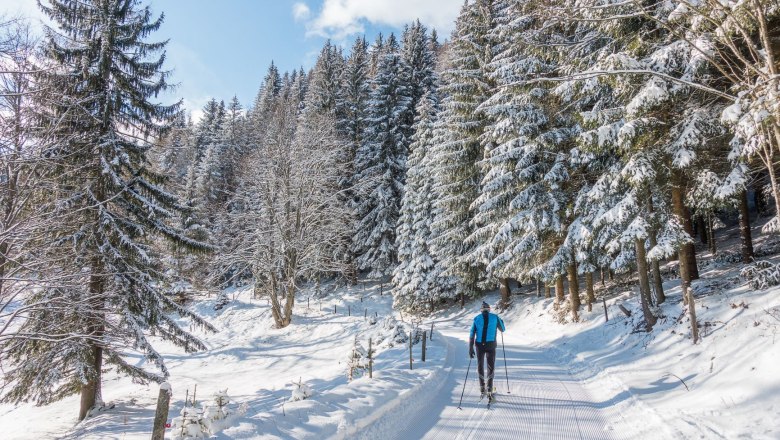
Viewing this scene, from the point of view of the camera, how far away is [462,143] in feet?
74.9

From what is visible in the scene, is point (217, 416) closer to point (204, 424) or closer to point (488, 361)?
point (204, 424)

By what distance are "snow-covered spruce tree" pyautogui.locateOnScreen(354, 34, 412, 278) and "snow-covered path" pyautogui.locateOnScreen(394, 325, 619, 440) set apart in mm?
20104

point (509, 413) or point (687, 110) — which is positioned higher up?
point (687, 110)

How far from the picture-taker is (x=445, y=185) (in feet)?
77.5

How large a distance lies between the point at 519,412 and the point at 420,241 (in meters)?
18.7

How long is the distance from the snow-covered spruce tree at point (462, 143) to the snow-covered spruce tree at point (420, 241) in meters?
0.93

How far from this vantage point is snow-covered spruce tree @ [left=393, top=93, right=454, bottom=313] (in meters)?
25.0

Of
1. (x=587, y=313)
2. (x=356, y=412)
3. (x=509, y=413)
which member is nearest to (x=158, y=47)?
(x=356, y=412)

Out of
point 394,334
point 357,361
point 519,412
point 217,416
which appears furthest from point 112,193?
point 519,412

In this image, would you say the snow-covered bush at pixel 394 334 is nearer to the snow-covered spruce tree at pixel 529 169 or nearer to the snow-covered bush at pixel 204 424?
the snow-covered spruce tree at pixel 529 169

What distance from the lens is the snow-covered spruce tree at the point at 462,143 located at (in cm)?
2234

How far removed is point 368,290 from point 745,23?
27267mm

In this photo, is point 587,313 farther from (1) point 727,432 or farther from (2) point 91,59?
(2) point 91,59

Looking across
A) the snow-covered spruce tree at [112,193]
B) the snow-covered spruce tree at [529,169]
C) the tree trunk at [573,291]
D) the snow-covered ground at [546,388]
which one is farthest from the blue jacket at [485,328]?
the tree trunk at [573,291]
